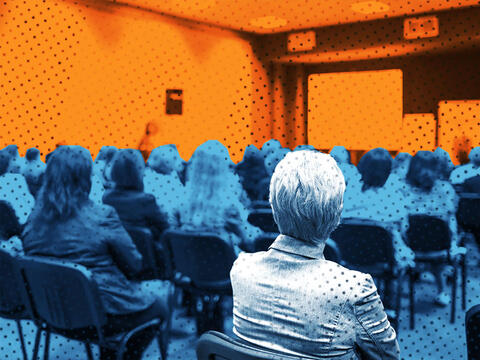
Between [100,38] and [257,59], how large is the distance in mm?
912

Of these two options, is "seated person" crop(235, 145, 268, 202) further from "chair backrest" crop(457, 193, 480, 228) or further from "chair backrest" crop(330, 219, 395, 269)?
"chair backrest" crop(457, 193, 480, 228)

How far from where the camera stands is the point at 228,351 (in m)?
0.95

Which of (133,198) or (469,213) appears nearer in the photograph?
(469,213)

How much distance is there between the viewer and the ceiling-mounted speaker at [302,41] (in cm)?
249

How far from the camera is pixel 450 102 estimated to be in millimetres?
2205

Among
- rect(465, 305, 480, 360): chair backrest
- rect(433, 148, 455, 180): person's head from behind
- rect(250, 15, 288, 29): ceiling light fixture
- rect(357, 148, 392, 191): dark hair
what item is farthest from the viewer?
rect(250, 15, 288, 29): ceiling light fixture

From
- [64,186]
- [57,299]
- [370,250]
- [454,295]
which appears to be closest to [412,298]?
[454,295]

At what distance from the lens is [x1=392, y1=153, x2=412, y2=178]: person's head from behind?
91.4 inches

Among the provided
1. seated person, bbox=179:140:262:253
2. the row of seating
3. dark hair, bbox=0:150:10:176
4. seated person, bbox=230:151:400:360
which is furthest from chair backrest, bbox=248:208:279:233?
dark hair, bbox=0:150:10:176

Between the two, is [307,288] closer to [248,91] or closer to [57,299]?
[57,299]

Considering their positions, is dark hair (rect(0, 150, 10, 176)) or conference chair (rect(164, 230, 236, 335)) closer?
conference chair (rect(164, 230, 236, 335))

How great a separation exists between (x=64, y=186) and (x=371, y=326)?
1987 mm

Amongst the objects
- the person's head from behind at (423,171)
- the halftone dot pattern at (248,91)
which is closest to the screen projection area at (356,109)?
the halftone dot pattern at (248,91)

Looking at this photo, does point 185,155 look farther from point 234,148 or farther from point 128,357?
point 128,357
